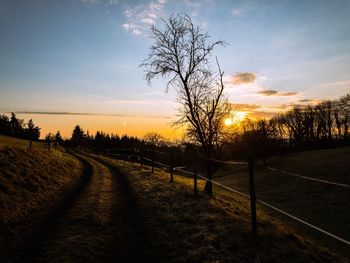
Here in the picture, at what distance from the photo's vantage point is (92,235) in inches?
321

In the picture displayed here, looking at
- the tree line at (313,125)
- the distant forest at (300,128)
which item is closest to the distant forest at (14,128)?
the distant forest at (300,128)

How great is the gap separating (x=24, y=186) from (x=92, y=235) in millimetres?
7633

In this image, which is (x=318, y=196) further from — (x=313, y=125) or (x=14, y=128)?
(x=14, y=128)

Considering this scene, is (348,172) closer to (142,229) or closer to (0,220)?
(142,229)

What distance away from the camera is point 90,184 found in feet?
56.5

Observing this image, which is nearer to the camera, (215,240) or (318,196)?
(215,240)

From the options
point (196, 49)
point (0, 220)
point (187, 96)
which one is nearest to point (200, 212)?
point (0, 220)

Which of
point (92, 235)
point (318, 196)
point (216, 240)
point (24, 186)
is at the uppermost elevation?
point (24, 186)

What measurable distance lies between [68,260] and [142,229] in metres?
2.83

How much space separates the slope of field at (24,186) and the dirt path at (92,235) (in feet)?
3.89

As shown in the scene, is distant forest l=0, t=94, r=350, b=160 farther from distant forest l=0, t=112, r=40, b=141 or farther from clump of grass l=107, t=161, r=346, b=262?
clump of grass l=107, t=161, r=346, b=262

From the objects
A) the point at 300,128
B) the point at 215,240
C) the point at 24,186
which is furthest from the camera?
the point at 300,128

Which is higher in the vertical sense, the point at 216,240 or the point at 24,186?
the point at 24,186

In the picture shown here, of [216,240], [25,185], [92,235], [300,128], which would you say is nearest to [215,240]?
[216,240]
